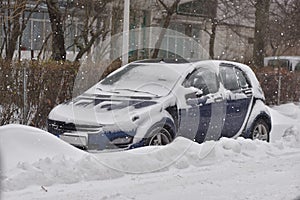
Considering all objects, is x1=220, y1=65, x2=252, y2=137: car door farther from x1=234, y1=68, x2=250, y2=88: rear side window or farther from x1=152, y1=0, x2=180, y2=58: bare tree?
x1=152, y1=0, x2=180, y2=58: bare tree

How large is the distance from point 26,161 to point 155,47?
12.5 meters

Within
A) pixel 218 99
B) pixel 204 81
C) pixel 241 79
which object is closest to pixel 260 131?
pixel 241 79

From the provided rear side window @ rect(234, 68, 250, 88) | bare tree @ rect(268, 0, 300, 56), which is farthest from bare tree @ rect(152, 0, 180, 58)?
rear side window @ rect(234, 68, 250, 88)

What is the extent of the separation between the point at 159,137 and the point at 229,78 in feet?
7.39

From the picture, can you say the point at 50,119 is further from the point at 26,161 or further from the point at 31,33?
the point at 31,33

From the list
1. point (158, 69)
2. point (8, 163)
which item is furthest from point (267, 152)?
point (8, 163)

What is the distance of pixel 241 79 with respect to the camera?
9336 millimetres

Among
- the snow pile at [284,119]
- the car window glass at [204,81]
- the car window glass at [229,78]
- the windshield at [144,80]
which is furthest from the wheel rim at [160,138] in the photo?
the snow pile at [284,119]

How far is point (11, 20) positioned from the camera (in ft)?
44.5

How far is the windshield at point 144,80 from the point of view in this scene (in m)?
7.98

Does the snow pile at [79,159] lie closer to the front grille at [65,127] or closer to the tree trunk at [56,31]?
the front grille at [65,127]

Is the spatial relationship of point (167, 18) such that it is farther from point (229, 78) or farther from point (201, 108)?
point (201, 108)

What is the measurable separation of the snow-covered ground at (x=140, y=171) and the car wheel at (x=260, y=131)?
120 cm

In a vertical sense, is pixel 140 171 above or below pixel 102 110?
below
